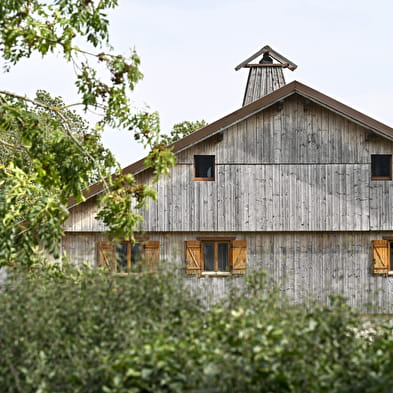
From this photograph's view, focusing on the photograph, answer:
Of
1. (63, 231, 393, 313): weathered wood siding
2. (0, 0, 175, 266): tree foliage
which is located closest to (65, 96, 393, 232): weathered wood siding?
(63, 231, 393, 313): weathered wood siding

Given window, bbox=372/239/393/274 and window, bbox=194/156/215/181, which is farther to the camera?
window, bbox=372/239/393/274

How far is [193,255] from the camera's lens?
18.0 m

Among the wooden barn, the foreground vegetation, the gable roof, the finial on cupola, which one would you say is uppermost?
the finial on cupola

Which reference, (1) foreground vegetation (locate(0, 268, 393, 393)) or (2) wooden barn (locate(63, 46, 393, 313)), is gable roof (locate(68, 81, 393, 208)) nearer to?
(2) wooden barn (locate(63, 46, 393, 313))

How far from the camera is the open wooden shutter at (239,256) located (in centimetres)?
1802

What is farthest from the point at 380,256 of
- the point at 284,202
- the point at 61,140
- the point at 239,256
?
the point at 61,140

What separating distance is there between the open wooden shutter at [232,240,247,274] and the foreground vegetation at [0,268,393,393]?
1080cm

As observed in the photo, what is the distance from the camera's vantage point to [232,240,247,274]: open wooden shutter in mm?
18016

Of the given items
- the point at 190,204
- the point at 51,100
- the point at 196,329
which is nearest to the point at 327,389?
the point at 196,329

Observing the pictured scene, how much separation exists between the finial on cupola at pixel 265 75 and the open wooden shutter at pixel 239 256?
34.7 ft

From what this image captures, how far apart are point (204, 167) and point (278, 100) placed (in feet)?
7.77

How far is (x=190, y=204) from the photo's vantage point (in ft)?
58.9

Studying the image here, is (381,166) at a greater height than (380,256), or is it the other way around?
(381,166)

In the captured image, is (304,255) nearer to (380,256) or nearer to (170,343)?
(380,256)
